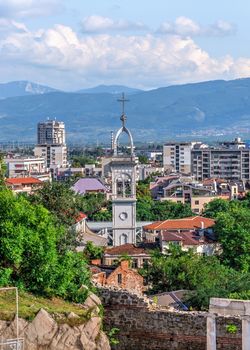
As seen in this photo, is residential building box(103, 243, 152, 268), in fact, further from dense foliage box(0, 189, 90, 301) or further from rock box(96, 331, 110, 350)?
rock box(96, 331, 110, 350)

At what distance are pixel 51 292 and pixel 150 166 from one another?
443 ft

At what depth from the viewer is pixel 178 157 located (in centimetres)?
16738

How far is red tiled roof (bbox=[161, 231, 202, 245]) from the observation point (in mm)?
47062

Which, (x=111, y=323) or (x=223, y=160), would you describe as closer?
(x=111, y=323)

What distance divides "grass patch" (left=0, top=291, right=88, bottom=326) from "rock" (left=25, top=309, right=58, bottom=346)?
0.12 m

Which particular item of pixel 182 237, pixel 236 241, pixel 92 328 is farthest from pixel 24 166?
pixel 92 328

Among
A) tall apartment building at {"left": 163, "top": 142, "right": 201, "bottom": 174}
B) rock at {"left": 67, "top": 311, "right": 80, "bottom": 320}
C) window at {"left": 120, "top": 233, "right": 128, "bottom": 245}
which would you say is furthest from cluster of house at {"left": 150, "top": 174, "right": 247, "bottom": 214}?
rock at {"left": 67, "top": 311, "right": 80, "bottom": 320}

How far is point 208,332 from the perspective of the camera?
47.0ft

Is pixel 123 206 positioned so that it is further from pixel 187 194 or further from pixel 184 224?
pixel 187 194

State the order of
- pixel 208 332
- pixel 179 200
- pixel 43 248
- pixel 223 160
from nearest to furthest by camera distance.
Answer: pixel 208 332 → pixel 43 248 → pixel 179 200 → pixel 223 160

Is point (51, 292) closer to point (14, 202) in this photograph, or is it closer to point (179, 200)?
point (14, 202)

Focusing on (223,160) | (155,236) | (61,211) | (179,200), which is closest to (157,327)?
(61,211)

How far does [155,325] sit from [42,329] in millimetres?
2184

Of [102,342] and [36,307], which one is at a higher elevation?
[36,307]
